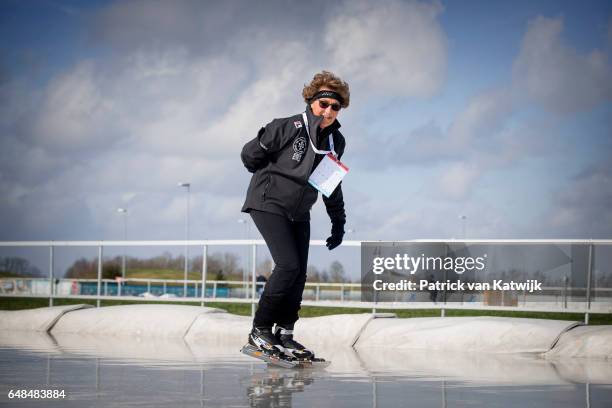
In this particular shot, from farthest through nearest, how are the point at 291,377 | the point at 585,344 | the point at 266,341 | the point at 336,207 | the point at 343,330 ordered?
the point at 343,330, the point at 585,344, the point at 336,207, the point at 266,341, the point at 291,377

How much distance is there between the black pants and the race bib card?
14.9 inches

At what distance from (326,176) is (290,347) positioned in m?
1.39

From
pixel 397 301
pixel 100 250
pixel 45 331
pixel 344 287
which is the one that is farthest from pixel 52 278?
pixel 397 301

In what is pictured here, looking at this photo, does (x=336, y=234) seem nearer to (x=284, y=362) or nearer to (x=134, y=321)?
(x=284, y=362)

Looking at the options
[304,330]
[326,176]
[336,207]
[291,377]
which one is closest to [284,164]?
[326,176]

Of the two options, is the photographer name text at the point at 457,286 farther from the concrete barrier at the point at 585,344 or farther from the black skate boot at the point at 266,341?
the black skate boot at the point at 266,341

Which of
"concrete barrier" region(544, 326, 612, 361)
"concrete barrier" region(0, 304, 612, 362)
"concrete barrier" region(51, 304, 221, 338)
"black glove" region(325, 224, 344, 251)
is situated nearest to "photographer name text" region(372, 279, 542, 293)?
"concrete barrier" region(0, 304, 612, 362)

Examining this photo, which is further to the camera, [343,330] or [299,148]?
[343,330]

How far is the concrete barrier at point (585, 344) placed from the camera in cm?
717

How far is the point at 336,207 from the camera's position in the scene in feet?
22.9

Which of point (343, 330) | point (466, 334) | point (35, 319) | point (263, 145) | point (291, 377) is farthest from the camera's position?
point (35, 319)

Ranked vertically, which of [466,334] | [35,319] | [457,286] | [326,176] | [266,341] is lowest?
[35,319]

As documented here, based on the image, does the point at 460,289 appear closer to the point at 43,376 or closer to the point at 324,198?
the point at 324,198

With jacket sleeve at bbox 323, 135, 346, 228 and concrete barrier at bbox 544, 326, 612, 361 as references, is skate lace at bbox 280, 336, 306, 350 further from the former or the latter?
concrete barrier at bbox 544, 326, 612, 361
